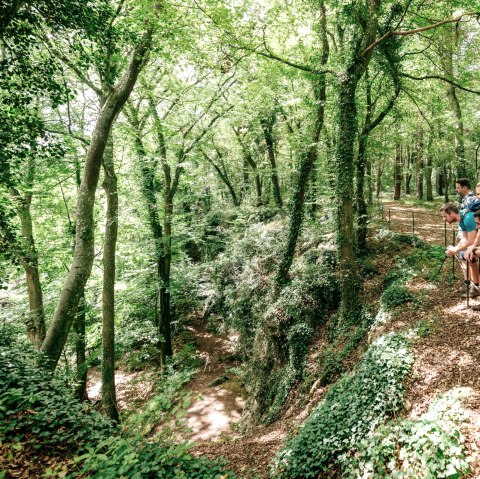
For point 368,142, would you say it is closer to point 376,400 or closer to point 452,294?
point 452,294

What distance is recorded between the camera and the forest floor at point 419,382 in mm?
4570

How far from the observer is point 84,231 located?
271 inches

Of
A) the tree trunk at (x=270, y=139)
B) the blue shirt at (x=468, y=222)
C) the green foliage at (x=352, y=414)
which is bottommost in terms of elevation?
the green foliage at (x=352, y=414)

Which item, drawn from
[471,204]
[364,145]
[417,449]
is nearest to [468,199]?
[471,204]

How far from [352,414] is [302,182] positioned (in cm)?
790

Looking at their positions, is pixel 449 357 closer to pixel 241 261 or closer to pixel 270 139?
pixel 241 261

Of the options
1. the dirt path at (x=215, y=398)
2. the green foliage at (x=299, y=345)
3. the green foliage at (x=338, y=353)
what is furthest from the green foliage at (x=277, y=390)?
the dirt path at (x=215, y=398)

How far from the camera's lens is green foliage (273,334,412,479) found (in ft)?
15.3

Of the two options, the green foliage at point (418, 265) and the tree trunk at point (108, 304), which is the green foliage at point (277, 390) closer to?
the green foliage at point (418, 265)

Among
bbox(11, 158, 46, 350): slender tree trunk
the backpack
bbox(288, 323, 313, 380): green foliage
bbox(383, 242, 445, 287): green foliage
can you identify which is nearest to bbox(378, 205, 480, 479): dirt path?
bbox(383, 242, 445, 287): green foliage

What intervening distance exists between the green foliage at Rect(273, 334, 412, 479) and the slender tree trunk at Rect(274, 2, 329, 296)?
19.4ft

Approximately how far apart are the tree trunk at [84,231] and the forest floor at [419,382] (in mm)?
3262

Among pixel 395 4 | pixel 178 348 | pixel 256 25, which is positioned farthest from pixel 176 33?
pixel 178 348

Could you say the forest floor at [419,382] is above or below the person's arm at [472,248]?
below
